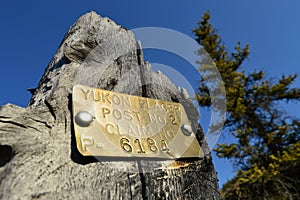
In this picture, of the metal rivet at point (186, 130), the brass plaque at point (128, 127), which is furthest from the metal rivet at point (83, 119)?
the metal rivet at point (186, 130)

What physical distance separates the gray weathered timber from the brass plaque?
1.7 inches

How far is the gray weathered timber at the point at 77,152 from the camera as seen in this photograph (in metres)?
0.79

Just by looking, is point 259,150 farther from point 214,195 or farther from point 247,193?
point 214,195

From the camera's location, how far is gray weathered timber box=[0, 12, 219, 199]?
0.79 metres

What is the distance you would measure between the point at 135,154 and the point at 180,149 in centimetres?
26

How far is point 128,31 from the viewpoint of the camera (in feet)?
5.65

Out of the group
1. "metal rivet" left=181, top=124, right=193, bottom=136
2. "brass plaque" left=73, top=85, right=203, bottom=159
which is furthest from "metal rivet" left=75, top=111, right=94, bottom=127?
"metal rivet" left=181, top=124, right=193, bottom=136

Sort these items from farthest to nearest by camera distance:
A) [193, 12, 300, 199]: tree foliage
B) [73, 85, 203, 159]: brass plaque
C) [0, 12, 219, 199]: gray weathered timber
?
[193, 12, 300, 199]: tree foliage → [73, 85, 203, 159]: brass plaque → [0, 12, 219, 199]: gray weathered timber

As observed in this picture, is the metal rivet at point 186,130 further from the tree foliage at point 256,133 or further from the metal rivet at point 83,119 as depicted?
the tree foliage at point 256,133

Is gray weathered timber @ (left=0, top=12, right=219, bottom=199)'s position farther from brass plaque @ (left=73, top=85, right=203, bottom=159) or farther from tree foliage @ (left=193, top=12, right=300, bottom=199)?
tree foliage @ (left=193, top=12, right=300, bottom=199)

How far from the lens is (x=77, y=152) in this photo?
0.90 meters

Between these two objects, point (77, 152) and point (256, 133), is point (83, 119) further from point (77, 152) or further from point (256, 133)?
point (256, 133)

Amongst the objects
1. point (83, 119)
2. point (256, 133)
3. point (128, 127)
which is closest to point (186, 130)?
point (128, 127)

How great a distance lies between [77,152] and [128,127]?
261 millimetres
